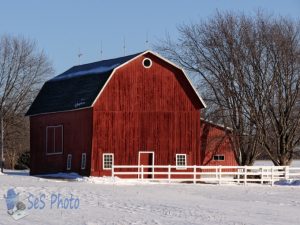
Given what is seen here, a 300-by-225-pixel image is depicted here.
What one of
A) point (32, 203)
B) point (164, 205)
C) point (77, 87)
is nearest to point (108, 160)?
point (77, 87)

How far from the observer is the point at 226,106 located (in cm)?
4950

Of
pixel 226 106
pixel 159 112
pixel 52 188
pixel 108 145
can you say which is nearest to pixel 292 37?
pixel 226 106

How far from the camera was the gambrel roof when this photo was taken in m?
43.0

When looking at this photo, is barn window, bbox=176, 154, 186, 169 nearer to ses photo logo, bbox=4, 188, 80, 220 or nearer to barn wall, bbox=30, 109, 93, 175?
barn wall, bbox=30, 109, 93, 175

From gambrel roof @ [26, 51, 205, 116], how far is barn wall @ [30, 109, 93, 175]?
477mm

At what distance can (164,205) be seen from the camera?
2525 cm

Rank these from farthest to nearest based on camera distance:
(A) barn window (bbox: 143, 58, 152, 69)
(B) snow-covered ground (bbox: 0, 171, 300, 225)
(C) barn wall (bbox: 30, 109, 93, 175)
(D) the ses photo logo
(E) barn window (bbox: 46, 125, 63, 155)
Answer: (E) barn window (bbox: 46, 125, 63, 155) → (A) barn window (bbox: 143, 58, 152, 69) → (C) barn wall (bbox: 30, 109, 93, 175) → (D) the ses photo logo → (B) snow-covered ground (bbox: 0, 171, 300, 225)

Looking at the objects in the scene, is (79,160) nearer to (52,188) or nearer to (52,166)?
(52,166)

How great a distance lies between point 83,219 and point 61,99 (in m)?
27.3

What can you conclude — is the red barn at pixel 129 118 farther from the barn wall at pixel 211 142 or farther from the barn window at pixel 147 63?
the barn wall at pixel 211 142

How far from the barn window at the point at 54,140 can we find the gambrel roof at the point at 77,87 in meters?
1.12

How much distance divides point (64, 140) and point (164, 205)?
69.1 ft

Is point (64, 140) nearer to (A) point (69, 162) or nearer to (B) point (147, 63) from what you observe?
(A) point (69, 162)

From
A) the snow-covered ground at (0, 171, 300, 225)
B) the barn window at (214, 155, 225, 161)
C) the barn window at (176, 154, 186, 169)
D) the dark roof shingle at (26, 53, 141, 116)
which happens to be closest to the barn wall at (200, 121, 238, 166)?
the barn window at (214, 155, 225, 161)
